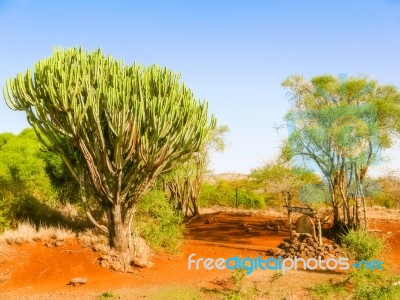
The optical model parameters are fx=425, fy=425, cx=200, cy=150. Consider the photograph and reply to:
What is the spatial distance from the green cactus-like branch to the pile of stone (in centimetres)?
402

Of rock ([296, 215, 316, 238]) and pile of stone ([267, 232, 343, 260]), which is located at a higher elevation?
rock ([296, 215, 316, 238])

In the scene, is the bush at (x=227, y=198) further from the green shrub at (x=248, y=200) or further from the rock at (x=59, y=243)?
the rock at (x=59, y=243)

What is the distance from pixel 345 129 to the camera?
14.2 metres

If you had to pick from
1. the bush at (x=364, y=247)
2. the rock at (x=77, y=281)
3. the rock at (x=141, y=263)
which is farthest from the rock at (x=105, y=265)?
the bush at (x=364, y=247)

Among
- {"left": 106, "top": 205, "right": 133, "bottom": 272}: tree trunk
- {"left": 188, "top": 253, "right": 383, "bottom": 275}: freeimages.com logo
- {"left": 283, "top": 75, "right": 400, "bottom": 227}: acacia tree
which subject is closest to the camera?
{"left": 106, "top": 205, "right": 133, "bottom": 272}: tree trunk

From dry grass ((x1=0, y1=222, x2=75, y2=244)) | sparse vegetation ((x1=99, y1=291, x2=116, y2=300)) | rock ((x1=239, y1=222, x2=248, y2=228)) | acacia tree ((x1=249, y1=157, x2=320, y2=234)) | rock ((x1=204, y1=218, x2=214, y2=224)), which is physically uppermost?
acacia tree ((x1=249, y1=157, x2=320, y2=234))

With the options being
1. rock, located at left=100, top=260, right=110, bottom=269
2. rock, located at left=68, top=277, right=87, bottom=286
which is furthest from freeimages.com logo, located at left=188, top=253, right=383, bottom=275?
rock, located at left=68, top=277, right=87, bottom=286

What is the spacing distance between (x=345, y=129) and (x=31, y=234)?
1018cm

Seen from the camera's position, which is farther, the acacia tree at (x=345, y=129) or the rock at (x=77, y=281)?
the acacia tree at (x=345, y=129)

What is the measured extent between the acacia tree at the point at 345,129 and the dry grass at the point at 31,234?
8831mm

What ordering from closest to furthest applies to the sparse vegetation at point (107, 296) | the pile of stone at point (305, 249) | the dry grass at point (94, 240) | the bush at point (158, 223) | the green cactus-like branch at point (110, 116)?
the sparse vegetation at point (107, 296)
the green cactus-like branch at point (110, 116)
the dry grass at point (94, 240)
the pile of stone at point (305, 249)
the bush at point (158, 223)

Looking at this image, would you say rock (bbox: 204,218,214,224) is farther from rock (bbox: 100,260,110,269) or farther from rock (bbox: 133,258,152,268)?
rock (bbox: 100,260,110,269)

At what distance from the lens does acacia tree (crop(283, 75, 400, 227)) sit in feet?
47.6

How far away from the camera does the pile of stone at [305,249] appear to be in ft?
37.6
